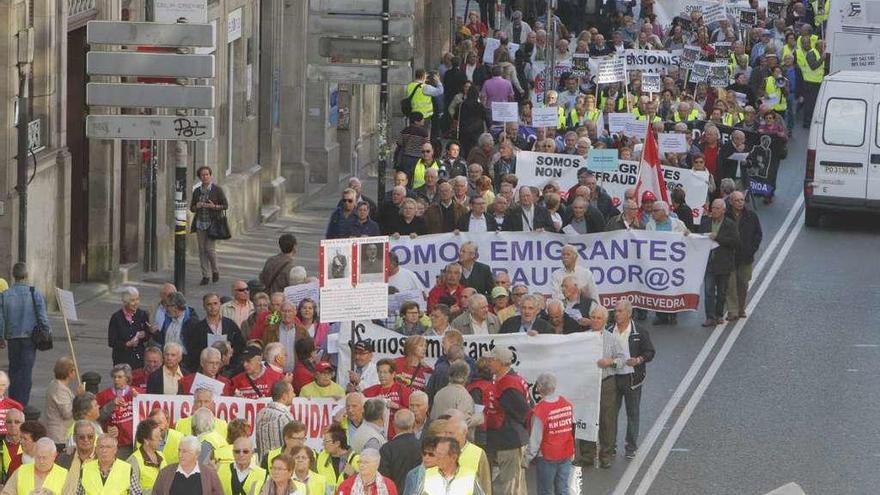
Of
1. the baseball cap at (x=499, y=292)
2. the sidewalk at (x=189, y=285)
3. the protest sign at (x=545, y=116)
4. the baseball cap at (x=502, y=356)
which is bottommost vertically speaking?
the sidewalk at (x=189, y=285)

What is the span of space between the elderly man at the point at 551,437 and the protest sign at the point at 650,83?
1969cm

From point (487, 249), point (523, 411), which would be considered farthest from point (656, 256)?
point (523, 411)

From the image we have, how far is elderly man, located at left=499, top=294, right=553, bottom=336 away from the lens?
2044cm

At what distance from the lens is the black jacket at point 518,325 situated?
20.5 m

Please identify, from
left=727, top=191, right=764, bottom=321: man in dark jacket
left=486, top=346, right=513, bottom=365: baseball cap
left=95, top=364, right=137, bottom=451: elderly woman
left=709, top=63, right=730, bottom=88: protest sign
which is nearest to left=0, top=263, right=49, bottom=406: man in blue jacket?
left=95, top=364, right=137, bottom=451: elderly woman

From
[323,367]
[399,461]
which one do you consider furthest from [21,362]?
[399,461]

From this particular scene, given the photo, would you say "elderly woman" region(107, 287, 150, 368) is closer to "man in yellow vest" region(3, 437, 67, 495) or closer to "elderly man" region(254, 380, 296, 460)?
"elderly man" region(254, 380, 296, 460)

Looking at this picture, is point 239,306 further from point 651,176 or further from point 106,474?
point 651,176

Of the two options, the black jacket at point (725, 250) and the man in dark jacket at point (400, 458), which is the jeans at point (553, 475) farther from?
the black jacket at point (725, 250)

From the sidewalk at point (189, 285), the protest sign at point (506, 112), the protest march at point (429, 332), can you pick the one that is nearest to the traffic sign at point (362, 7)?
the protest march at point (429, 332)

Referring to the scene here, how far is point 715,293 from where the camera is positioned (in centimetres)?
2653

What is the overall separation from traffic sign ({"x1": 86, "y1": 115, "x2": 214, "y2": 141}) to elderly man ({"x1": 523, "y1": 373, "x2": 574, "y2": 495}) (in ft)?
16.5

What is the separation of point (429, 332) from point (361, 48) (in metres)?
5.55

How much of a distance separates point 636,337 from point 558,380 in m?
0.77
